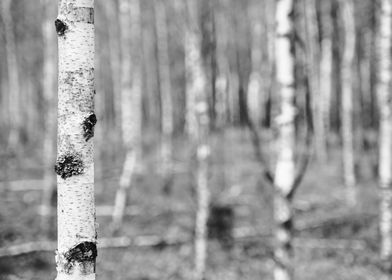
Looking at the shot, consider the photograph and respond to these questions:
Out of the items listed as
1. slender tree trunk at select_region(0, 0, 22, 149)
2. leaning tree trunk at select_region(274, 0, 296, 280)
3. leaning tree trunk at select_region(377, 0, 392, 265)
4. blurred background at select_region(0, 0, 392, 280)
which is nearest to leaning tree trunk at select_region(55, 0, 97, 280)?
blurred background at select_region(0, 0, 392, 280)

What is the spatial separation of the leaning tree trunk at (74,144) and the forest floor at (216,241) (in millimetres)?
5181

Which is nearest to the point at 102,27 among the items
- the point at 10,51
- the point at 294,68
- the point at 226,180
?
the point at 10,51

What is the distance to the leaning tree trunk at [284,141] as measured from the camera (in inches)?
170

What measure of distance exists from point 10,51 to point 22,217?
485 inches

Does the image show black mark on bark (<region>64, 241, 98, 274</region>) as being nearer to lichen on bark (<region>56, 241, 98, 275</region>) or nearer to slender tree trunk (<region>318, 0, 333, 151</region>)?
lichen on bark (<region>56, 241, 98, 275</region>)

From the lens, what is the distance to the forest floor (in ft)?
27.0

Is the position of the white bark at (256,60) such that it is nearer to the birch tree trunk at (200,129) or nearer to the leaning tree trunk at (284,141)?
the birch tree trunk at (200,129)

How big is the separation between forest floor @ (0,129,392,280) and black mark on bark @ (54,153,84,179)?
5.30 meters

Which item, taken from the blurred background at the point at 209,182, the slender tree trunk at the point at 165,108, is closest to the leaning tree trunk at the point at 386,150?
the blurred background at the point at 209,182

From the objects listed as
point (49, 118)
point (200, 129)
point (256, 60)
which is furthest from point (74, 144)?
point (256, 60)

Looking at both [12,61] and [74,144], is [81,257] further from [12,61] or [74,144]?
[12,61]

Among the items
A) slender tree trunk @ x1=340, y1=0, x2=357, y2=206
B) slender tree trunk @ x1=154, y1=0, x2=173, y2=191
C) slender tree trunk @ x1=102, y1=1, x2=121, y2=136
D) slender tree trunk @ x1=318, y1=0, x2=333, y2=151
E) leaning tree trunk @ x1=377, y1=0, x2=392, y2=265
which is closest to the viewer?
leaning tree trunk @ x1=377, y1=0, x2=392, y2=265

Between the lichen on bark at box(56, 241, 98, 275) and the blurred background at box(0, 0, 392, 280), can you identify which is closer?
the lichen on bark at box(56, 241, 98, 275)

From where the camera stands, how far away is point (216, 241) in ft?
32.5
